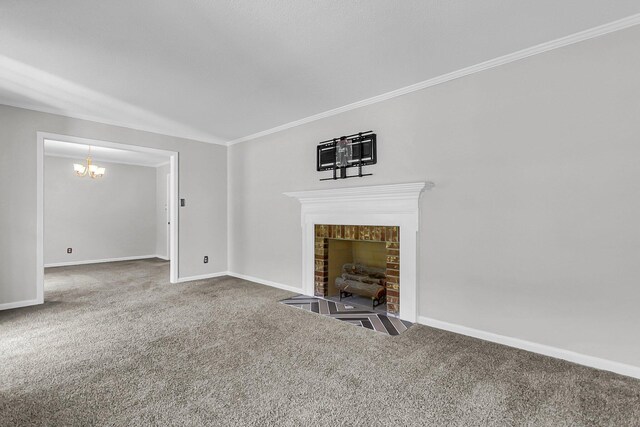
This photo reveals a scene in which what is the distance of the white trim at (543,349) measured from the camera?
2.07 meters

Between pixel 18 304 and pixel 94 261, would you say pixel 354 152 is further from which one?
pixel 94 261

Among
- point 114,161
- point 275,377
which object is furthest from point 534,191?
point 114,161

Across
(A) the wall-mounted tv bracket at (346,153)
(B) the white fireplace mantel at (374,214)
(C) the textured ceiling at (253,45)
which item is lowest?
(B) the white fireplace mantel at (374,214)

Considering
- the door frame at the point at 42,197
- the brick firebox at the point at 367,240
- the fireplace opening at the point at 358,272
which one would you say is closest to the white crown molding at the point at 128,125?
the door frame at the point at 42,197

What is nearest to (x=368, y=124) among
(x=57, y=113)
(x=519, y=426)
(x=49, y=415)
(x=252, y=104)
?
(x=252, y=104)

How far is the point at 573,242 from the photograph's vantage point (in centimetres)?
226

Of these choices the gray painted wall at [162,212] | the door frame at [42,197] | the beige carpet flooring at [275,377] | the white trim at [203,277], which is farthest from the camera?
the gray painted wall at [162,212]

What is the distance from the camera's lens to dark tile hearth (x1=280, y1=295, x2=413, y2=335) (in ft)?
9.53

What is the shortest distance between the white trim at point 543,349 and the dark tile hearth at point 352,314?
1.02ft

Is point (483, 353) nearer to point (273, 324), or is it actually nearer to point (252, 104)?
point (273, 324)

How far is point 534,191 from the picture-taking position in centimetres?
241

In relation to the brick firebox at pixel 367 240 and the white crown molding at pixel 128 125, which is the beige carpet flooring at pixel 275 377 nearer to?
the brick firebox at pixel 367 240

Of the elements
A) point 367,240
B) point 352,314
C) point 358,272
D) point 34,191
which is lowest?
point 352,314

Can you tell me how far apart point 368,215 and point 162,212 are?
20.2 feet
